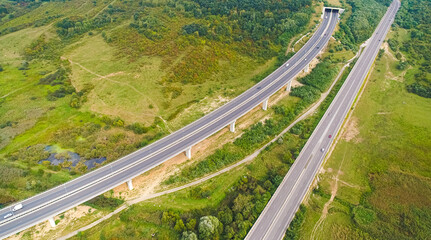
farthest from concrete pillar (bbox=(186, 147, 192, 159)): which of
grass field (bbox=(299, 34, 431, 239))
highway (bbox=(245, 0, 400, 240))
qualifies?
grass field (bbox=(299, 34, 431, 239))

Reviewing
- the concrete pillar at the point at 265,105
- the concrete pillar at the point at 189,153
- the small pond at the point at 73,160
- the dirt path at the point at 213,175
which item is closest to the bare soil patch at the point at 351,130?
the dirt path at the point at 213,175

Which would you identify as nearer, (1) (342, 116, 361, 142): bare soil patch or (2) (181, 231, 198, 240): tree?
(2) (181, 231, 198, 240): tree

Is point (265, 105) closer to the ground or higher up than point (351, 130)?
higher up

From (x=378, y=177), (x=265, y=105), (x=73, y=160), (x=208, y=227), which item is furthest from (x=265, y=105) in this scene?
(x=73, y=160)

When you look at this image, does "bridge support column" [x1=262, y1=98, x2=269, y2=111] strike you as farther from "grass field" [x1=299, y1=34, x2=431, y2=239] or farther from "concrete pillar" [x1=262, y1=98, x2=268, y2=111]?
"grass field" [x1=299, y1=34, x2=431, y2=239]

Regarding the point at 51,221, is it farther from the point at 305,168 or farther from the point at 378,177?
the point at 378,177

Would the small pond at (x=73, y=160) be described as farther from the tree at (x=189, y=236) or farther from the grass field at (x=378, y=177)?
the grass field at (x=378, y=177)
